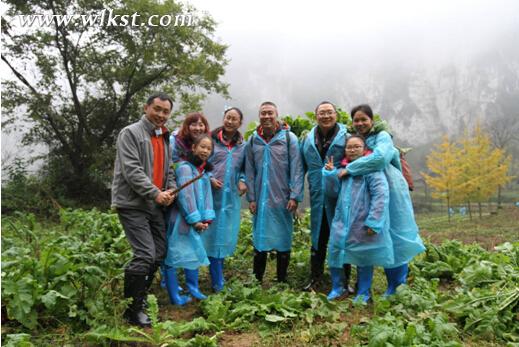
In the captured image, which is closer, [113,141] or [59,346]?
[59,346]

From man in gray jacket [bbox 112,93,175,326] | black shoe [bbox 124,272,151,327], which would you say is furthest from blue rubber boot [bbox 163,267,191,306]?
black shoe [bbox 124,272,151,327]

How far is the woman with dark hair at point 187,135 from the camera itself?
14.0 feet

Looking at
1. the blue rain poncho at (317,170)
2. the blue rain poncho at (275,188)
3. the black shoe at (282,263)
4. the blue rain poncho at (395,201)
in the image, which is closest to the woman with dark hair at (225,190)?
the blue rain poncho at (275,188)

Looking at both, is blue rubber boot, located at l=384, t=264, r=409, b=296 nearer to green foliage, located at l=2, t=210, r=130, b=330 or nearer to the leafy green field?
the leafy green field

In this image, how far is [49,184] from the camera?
1602 centimetres

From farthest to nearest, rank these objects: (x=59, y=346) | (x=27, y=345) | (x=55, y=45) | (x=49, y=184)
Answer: (x=55, y=45), (x=49, y=184), (x=59, y=346), (x=27, y=345)

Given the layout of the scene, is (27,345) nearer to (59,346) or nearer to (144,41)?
(59,346)

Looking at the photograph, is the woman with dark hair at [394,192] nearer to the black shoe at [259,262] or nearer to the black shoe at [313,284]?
the black shoe at [313,284]

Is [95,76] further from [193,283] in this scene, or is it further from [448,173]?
[448,173]

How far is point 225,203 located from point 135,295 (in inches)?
57.0

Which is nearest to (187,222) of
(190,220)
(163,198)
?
(190,220)

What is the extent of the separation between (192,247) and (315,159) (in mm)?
1641

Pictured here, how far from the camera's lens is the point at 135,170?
3459 millimetres

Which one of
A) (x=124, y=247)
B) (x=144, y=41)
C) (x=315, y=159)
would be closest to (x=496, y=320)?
(x=315, y=159)
